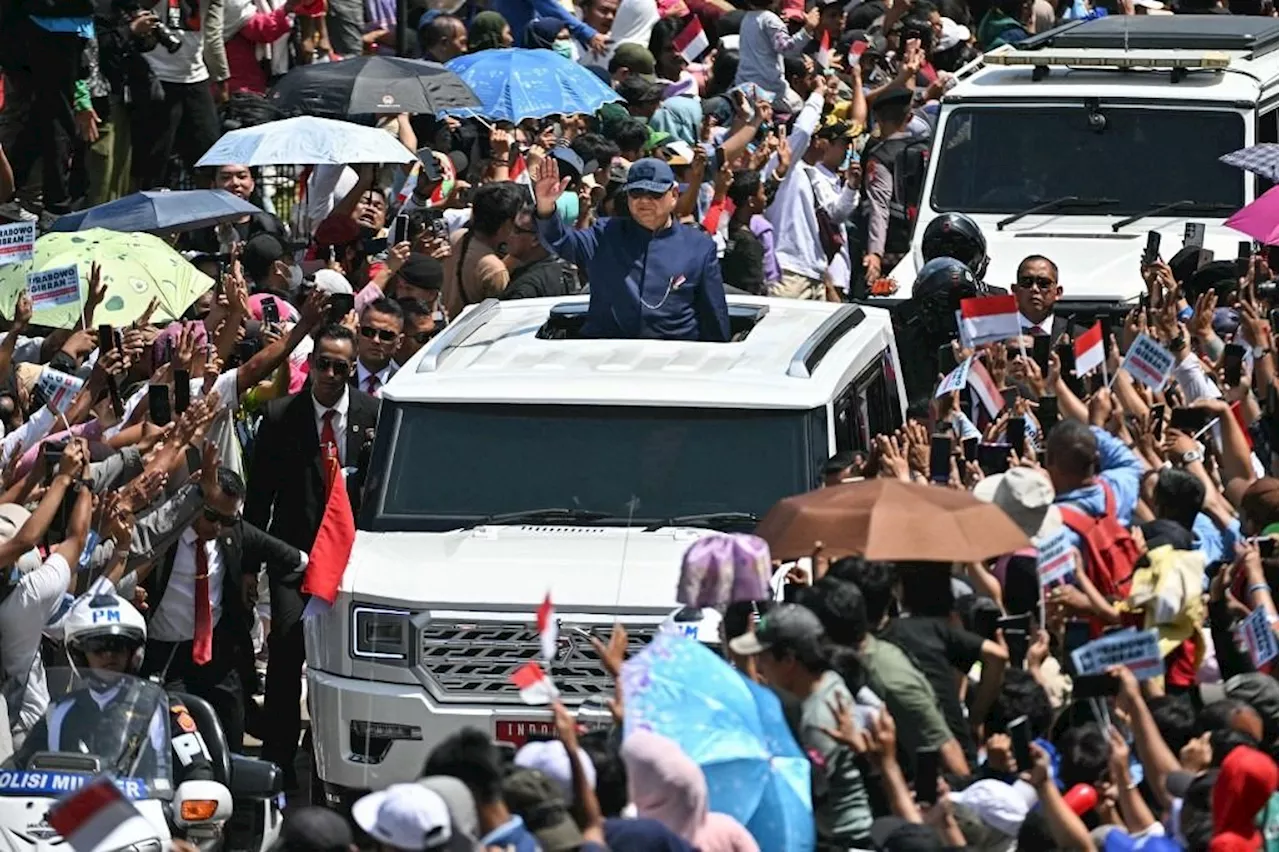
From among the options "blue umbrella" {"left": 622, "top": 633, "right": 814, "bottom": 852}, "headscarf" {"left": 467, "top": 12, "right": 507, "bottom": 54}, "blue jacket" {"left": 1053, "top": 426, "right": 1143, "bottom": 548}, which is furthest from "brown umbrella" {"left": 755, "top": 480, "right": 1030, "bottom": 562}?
"headscarf" {"left": 467, "top": 12, "right": 507, "bottom": 54}

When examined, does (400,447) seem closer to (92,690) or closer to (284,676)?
(284,676)

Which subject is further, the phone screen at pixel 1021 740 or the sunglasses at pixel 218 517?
the sunglasses at pixel 218 517

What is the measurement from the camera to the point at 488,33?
20.6 m

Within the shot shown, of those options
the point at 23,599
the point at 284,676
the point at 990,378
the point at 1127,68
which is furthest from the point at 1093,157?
the point at 23,599

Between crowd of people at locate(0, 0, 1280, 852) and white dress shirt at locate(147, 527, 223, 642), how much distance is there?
0.05ft

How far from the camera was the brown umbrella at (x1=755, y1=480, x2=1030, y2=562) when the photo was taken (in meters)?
9.30

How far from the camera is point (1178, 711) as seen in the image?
28.2 feet

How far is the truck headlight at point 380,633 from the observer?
11086mm

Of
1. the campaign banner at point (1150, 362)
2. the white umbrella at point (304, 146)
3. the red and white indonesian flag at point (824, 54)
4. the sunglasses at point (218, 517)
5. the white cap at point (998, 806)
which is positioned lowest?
the red and white indonesian flag at point (824, 54)

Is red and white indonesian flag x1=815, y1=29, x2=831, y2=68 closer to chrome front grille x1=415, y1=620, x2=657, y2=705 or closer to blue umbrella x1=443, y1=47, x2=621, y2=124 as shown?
blue umbrella x1=443, y1=47, x2=621, y2=124

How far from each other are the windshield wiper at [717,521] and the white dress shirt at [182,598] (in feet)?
6.32

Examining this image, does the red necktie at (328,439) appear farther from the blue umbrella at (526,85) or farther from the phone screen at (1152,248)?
the blue umbrella at (526,85)

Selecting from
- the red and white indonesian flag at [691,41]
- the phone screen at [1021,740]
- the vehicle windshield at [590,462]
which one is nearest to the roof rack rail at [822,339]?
the vehicle windshield at [590,462]

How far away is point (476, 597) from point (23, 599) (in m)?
1.74
